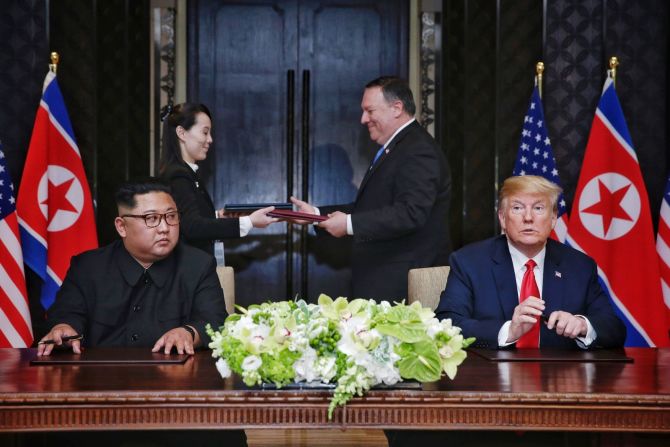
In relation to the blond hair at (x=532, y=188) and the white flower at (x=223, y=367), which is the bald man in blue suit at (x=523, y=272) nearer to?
the blond hair at (x=532, y=188)

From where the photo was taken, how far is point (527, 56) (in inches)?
210

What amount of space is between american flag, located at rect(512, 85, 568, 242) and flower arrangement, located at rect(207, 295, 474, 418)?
307 centimetres

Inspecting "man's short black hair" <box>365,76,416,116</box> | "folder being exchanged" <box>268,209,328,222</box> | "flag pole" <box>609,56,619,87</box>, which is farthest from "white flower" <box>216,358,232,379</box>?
"flag pole" <box>609,56,619,87</box>

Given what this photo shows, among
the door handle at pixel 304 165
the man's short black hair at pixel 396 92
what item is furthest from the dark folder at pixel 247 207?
the door handle at pixel 304 165

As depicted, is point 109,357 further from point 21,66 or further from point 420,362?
point 21,66

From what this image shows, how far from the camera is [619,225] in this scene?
189 inches

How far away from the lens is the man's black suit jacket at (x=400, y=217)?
4188mm

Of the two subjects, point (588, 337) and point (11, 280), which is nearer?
point (588, 337)

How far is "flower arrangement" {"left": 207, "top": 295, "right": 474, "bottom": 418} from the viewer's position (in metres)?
1.97

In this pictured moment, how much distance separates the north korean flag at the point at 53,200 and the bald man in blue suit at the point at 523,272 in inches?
101

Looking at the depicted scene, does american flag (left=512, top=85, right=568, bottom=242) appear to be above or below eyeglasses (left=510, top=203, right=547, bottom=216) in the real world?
above

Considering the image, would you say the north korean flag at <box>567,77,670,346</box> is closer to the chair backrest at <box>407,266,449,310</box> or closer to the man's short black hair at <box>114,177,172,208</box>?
the chair backrest at <box>407,266,449,310</box>

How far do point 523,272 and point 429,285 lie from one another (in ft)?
1.38

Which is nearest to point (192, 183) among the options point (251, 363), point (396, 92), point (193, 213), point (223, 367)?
point (193, 213)
